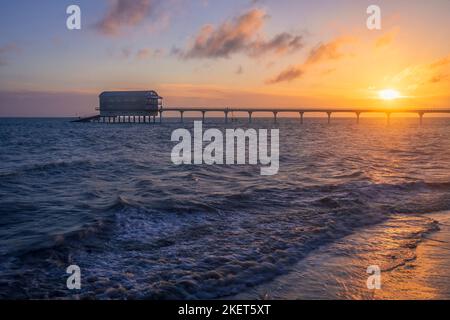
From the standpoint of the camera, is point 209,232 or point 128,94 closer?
point 209,232

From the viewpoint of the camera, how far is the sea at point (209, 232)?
215 inches

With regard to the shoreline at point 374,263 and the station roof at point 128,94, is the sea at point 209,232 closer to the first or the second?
the shoreline at point 374,263

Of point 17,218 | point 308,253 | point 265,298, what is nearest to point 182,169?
point 17,218

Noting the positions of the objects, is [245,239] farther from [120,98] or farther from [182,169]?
[120,98]

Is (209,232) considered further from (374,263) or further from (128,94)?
(128,94)

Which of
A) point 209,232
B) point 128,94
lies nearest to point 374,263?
point 209,232

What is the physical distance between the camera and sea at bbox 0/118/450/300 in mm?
5457

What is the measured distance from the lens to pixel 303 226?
8.62 metres

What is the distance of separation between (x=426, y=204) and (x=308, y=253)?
617 centimetres

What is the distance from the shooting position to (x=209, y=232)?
823cm

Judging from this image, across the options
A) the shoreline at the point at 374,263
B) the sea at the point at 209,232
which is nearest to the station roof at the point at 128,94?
the sea at the point at 209,232

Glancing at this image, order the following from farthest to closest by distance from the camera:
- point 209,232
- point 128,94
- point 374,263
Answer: point 128,94 < point 209,232 < point 374,263

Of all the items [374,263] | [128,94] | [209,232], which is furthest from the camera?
[128,94]

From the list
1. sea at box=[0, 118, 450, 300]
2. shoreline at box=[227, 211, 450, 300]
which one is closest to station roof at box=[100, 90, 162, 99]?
sea at box=[0, 118, 450, 300]
